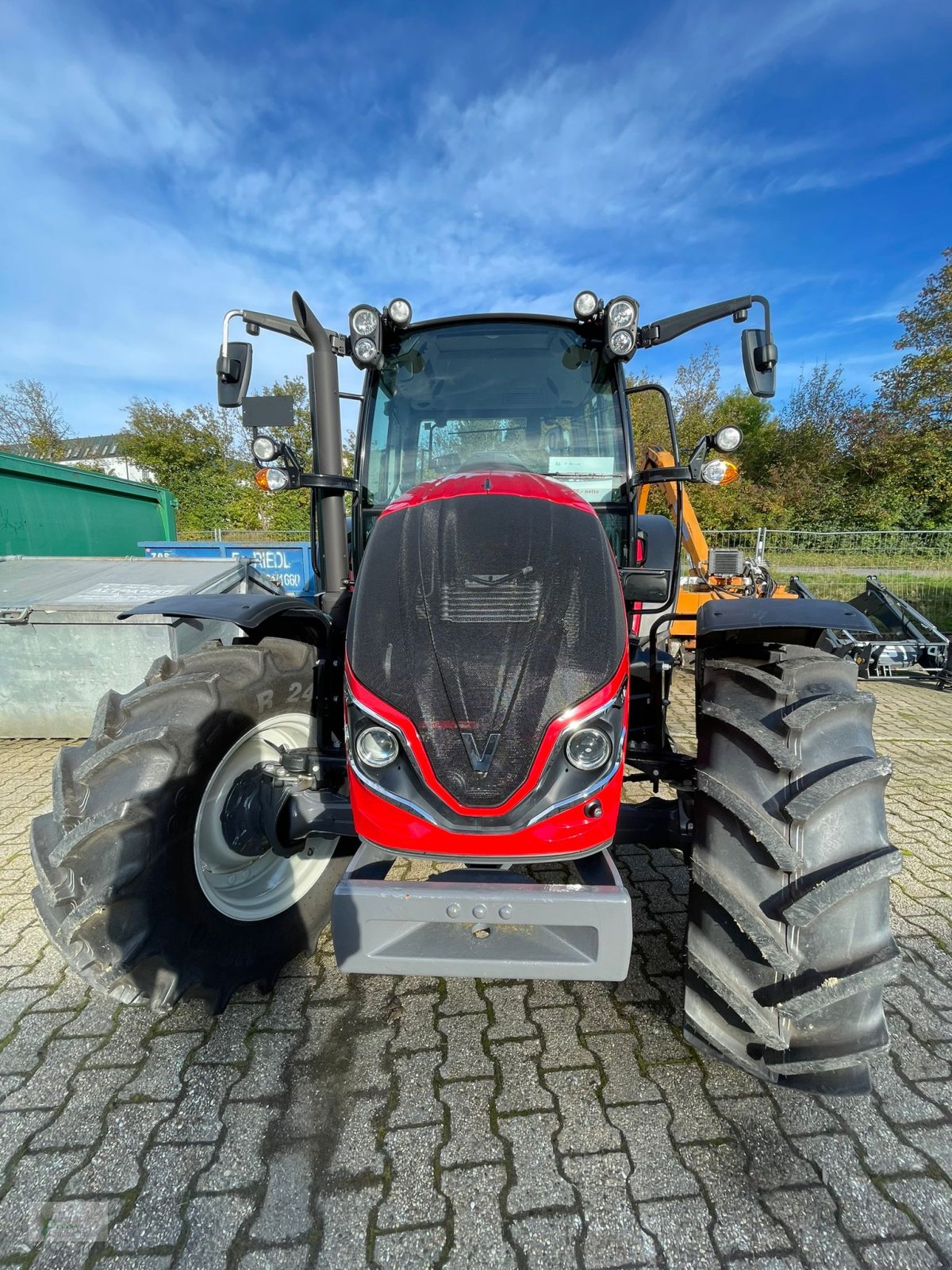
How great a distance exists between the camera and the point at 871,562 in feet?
37.0

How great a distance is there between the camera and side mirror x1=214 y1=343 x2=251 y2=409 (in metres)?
2.61

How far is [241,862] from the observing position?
2295mm

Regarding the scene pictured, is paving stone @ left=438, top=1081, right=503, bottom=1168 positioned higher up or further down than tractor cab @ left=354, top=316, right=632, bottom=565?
further down

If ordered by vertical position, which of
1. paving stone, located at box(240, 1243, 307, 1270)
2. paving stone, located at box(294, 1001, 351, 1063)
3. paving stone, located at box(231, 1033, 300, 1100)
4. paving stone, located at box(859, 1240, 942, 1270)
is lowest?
paving stone, located at box(231, 1033, 300, 1100)

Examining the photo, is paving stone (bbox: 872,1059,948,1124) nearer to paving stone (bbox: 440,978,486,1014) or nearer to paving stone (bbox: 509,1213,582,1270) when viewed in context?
paving stone (bbox: 509,1213,582,1270)

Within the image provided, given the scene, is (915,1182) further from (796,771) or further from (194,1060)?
(194,1060)

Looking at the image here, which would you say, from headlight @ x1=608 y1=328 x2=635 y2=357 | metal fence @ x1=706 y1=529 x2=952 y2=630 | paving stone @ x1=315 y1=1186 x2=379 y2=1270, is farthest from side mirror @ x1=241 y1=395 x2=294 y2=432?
metal fence @ x1=706 y1=529 x2=952 y2=630

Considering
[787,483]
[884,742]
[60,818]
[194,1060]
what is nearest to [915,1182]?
[194,1060]

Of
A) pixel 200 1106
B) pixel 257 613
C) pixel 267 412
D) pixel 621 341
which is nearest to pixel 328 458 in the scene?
pixel 267 412

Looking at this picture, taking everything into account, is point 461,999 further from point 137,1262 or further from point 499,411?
point 499,411

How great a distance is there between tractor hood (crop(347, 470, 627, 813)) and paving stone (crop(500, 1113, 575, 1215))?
923 millimetres

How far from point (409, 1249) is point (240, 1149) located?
20.7 inches

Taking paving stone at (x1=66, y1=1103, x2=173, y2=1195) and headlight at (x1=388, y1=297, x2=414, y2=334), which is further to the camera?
headlight at (x1=388, y1=297, x2=414, y2=334)

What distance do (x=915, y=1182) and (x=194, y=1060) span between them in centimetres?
199
